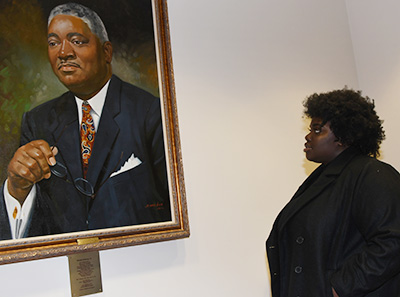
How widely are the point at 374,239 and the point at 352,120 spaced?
1.79 ft

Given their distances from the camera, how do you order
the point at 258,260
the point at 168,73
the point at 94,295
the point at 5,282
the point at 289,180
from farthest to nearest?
the point at 289,180 → the point at 258,260 → the point at 168,73 → the point at 94,295 → the point at 5,282

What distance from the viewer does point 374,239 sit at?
5.71 feet

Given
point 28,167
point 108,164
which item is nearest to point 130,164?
point 108,164

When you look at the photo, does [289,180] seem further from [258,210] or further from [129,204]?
[129,204]

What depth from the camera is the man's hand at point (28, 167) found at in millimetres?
1790

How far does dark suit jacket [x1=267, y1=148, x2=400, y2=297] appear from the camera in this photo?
173cm

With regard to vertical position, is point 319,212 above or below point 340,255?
above

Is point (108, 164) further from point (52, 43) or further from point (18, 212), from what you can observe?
point (52, 43)

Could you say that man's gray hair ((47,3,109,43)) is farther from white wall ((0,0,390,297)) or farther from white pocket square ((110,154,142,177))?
white pocket square ((110,154,142,177))

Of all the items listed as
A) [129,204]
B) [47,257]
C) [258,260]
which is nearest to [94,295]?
[47,257]

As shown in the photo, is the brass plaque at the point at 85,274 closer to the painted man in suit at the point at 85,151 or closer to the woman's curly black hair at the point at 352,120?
the painted man in suit at the point at 85,151

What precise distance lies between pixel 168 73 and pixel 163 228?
29.3 inches

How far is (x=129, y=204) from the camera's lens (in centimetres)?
205

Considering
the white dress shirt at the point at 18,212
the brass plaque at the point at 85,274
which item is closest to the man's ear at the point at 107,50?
the white dress shirt at the point at 18,212
